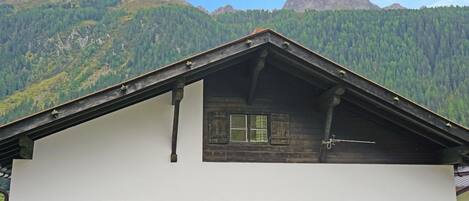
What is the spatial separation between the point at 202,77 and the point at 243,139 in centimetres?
115

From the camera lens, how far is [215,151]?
8.43 metres

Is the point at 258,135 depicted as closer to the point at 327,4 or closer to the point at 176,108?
the point at 176,108

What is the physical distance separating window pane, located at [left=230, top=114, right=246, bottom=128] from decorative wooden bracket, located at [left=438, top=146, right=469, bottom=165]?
3.22 metres

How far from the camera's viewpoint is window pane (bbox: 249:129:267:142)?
866 cm

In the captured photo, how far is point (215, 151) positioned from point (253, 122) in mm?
A: 795

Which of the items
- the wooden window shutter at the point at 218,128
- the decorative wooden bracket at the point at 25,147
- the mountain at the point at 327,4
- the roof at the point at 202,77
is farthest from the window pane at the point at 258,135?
the mountain at the point at 327,4

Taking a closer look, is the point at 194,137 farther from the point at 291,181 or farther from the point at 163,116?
the point at 291,181

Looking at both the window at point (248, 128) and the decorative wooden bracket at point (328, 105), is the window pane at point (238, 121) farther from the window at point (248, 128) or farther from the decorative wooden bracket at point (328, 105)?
the decorative wooden bracket at point (328, 105)

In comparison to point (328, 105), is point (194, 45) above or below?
above

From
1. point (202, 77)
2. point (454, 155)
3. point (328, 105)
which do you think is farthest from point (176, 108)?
point (454, 155)

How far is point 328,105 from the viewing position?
8523 millimetres

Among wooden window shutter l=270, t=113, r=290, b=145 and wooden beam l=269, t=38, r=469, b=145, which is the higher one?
wooden beam l=269, t=38, r=469, b=145

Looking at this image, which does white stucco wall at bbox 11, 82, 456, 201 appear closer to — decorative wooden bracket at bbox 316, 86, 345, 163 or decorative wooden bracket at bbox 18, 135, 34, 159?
decorative wooden bracket at bbox 18, 135, 34, 159

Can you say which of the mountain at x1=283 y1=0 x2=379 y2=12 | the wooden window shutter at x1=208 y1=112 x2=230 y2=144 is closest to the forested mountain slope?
the wooden window shutter at x1=208 y1=112 x2=230 y2=144
